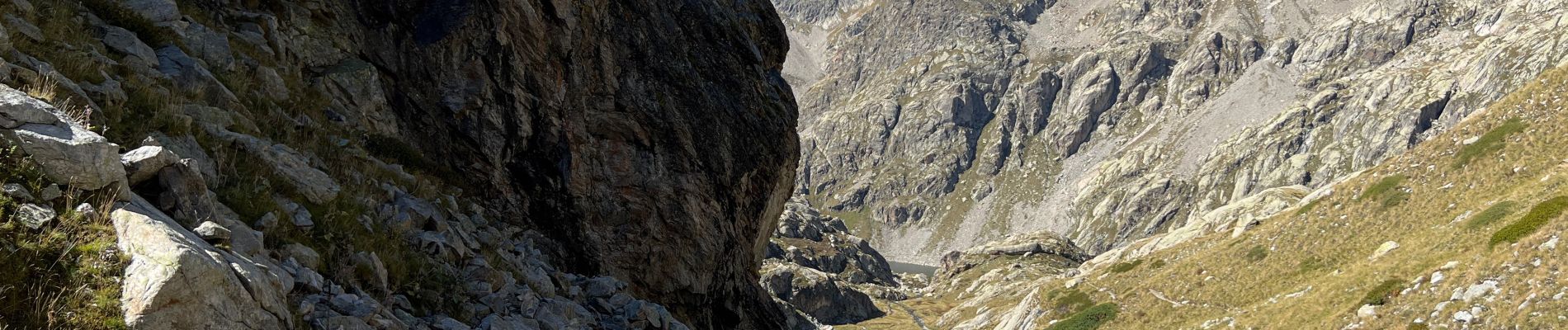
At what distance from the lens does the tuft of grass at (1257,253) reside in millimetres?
54812

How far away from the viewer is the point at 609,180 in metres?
27.2

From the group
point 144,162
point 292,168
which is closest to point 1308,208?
point 292,168

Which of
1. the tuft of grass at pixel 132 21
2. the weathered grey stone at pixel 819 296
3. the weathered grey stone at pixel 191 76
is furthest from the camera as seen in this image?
the weathered grey stone at pixel 819 296

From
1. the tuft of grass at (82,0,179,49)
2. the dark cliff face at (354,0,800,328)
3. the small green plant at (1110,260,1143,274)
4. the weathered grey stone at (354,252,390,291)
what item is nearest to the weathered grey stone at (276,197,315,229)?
the weathered grey stone at (354,252,390,291)

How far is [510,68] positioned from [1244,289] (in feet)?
148

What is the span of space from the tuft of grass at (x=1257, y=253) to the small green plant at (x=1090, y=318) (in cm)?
937

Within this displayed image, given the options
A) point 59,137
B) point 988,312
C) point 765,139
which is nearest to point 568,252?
point 765,139

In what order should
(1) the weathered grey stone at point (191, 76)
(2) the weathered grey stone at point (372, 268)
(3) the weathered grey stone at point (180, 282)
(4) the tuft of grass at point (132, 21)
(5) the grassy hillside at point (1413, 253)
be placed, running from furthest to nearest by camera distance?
(5) the grassy hillside at point (1413, 253) < (4) the tuft of grass at point (132, 21) < (1) the weathered grey stone at point (191, 76) < (2) the weathered grey stone at point (372, 268) < (3) the weathered grey stone at point (180, 282)

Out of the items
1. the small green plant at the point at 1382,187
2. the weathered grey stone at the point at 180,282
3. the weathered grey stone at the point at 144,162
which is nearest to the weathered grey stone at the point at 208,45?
the weathered grey stone at the point at 144,162

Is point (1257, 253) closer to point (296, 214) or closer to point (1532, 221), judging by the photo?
point (1532, 221)

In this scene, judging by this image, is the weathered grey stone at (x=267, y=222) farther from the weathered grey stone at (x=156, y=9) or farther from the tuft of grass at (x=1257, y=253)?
the tuft of grass at (x=1257, y=253)

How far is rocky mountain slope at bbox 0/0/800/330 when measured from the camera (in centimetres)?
803

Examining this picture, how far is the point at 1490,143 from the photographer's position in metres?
46.6

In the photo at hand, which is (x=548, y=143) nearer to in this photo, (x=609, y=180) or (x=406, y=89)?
(x=609, y=180)
